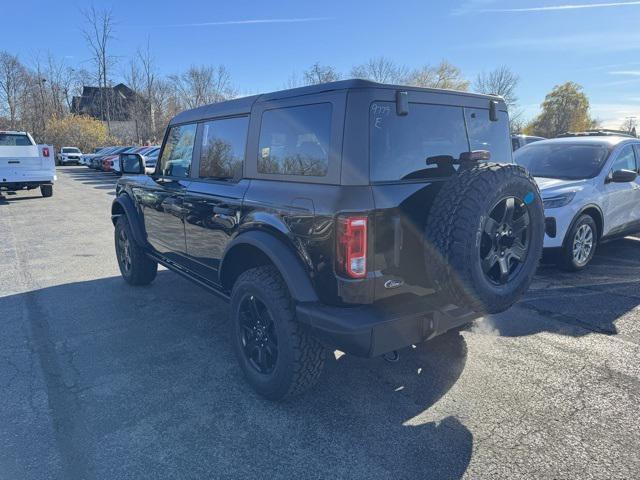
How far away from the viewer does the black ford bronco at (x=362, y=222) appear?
2367mm

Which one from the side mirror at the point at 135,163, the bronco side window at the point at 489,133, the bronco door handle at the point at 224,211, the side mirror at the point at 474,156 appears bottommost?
the bronco door handle at the point at 224,211

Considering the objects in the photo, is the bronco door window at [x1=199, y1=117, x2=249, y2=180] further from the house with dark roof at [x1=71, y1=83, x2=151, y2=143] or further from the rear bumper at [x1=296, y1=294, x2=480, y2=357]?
the house with dark roof at [x1=71, y1=83, x2=151, y2=143]

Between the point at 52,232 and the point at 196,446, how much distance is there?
8.08m

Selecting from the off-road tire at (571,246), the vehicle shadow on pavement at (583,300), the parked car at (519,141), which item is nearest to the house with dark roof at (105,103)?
the parked car at (519,141)

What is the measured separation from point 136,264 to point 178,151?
1.68 meters

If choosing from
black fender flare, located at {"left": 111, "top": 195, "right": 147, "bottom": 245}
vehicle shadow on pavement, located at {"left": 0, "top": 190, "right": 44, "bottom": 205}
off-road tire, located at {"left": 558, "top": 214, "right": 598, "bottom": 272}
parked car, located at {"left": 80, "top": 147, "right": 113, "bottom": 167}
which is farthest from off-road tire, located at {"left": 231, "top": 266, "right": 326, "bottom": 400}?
parked car, located at {"left": 80, "top": 147, "right": 113, "bottom": 167}

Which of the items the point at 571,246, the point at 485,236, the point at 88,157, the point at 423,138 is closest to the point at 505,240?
the point at 485,236

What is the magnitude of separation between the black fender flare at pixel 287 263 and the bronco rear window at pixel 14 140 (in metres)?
14.5

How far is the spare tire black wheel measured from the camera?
234 cm

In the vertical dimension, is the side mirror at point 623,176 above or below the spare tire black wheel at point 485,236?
above

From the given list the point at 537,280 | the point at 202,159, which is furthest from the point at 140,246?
the point at 537,280

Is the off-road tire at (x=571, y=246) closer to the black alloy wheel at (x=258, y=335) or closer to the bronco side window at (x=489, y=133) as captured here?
the bronco side window at (x=489, y=133)

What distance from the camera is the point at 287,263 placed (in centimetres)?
261

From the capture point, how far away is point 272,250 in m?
2.69
